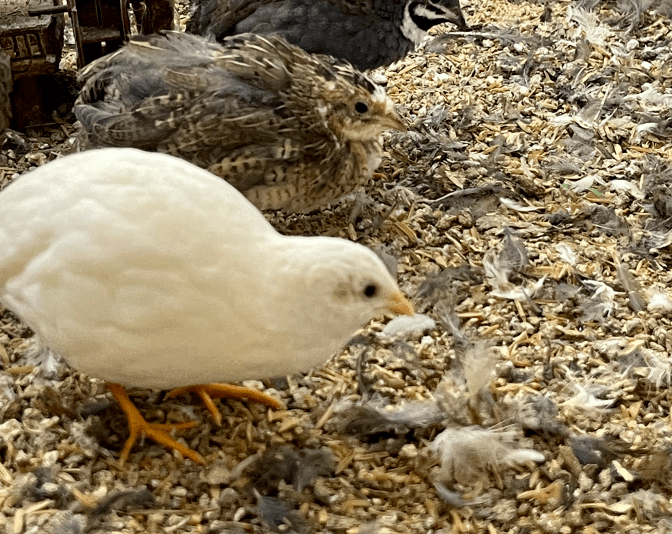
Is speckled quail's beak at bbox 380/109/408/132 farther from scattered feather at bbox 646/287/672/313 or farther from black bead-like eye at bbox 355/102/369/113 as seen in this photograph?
scattered feather at bbox 646/287/672/313

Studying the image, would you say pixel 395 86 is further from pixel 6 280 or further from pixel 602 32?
pixel 6 280

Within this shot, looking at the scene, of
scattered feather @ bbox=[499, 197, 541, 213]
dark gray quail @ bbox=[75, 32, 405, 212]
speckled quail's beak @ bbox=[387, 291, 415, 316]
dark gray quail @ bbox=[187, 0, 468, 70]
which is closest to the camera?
speckled quail's beak @ bbox=[387, 291, 415, 316]

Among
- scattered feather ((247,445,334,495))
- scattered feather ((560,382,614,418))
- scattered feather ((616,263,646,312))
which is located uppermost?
scattered feather ((616,263,646,312))

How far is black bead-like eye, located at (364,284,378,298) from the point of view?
5.99 feet

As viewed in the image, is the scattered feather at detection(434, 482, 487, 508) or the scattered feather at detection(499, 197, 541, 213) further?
the scattered feather at detection(499, 197, 541, 213)

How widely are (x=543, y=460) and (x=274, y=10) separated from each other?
2097 millimetres

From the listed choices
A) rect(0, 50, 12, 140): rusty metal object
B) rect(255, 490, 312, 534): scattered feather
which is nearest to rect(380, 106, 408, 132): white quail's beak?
rect(255, 490, 312, 534): scattered feather

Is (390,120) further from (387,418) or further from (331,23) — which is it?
(387,418)

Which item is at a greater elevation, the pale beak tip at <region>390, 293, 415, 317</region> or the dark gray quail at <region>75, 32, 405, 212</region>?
the dark gray quail at <region>75, 32, 405, 212</region>

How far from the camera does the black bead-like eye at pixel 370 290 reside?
1.83 m

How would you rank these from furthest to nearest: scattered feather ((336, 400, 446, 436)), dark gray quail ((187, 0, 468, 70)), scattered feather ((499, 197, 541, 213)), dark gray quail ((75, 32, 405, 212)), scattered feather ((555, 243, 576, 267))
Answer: dark gray quail ((187, 0, 468, 70)) → scattered feather ((499, 197, 541, 213)) → scattered feather ((555, 243, 576, 267)) → dark gray quail ((75, 32, 405, 212)) → scattered feather ((336, 400, 446, 436))

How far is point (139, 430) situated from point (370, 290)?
74 cm

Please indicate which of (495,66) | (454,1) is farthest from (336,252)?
(495,66)

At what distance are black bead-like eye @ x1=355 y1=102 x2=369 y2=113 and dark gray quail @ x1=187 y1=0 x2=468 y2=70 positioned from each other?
26.6 inches
